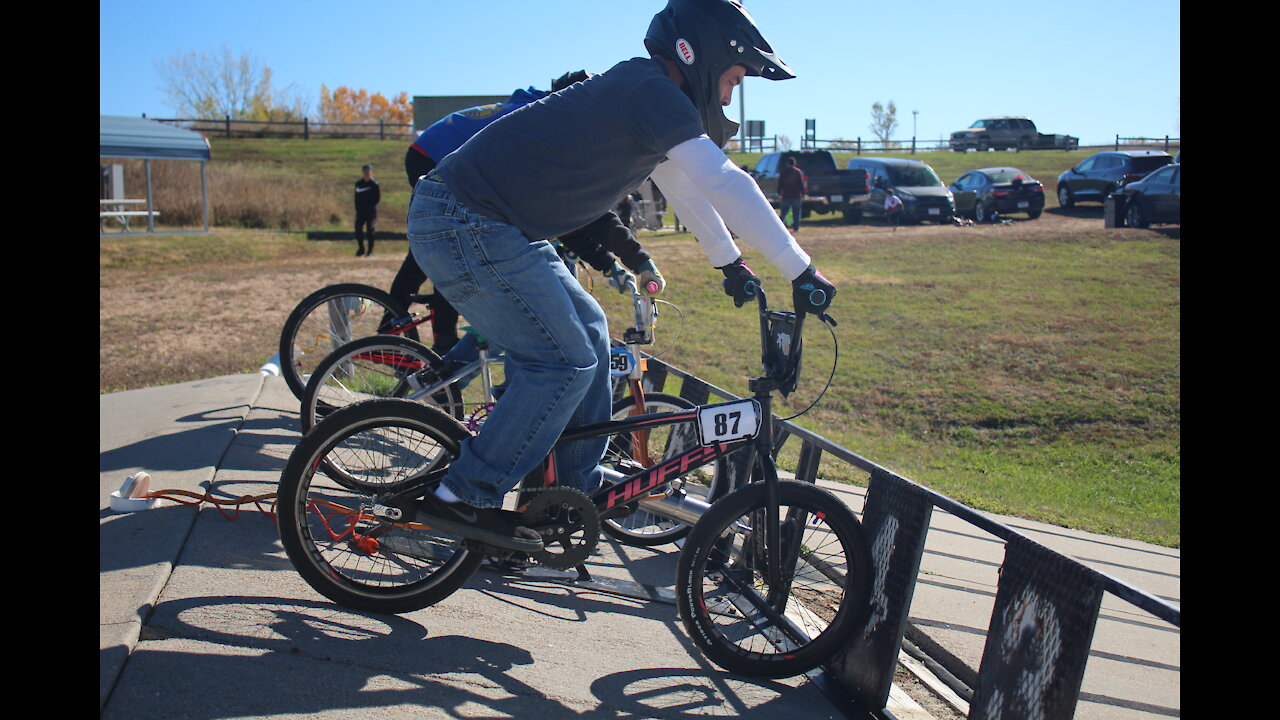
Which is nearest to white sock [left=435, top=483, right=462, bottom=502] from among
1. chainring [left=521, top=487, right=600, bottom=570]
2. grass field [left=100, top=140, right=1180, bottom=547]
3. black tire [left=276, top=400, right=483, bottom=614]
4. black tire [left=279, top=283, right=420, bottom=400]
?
black tire [left=276, top=400, right=483, bottom=614]

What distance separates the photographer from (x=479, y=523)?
358 centimetres

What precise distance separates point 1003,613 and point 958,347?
33.0ft

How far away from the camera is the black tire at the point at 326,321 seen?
229 inches

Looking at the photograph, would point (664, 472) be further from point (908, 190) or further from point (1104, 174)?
point (1104, 174)

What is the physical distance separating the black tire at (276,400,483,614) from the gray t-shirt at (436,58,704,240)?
2.64 ft

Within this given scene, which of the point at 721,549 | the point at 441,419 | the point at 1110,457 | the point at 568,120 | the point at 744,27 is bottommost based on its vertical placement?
the point at 1110,457

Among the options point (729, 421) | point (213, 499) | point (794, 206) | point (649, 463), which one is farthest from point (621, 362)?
point (794, 206)

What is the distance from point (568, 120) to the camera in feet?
10.9

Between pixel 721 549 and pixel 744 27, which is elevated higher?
pixel 744 27
